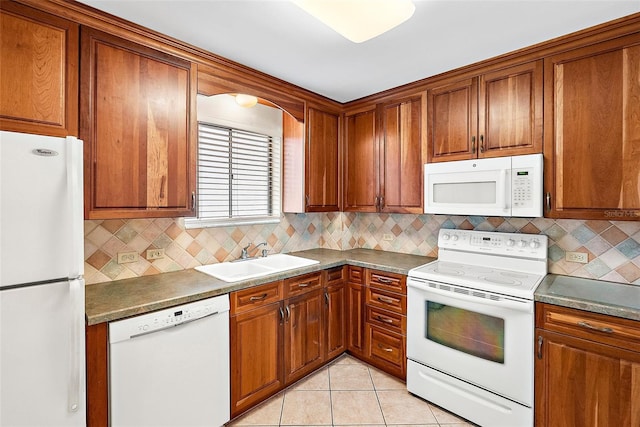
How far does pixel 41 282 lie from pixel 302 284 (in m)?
1.57

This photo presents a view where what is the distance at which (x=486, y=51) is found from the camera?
82.2 inches

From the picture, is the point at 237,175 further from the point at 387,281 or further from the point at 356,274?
the point at 387,281

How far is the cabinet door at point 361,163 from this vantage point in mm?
2965

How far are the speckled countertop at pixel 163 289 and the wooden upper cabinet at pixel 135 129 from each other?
1.43 feet

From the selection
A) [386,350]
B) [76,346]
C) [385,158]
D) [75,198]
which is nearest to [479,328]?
[386,350]

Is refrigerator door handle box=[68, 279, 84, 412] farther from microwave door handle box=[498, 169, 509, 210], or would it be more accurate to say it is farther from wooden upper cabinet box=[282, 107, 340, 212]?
microwave door handle box=[498, 169, 509, 210]

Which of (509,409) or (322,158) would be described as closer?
(509,409)

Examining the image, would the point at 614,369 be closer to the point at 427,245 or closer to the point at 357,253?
the point at 427,245

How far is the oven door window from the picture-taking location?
6.30ft

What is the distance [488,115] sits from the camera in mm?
2238

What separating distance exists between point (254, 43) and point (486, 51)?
5.04ft

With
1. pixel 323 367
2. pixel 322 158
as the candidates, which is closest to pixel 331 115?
pixel 322 158

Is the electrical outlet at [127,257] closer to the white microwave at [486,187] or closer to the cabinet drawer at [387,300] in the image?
the cabinet drawer at [387,300]

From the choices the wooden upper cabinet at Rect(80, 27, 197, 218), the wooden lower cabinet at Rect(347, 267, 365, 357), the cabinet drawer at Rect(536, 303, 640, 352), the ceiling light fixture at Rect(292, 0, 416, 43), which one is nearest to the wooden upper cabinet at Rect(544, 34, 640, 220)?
the cabinet drawer at Rect(536, 303, 640, 352)
